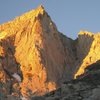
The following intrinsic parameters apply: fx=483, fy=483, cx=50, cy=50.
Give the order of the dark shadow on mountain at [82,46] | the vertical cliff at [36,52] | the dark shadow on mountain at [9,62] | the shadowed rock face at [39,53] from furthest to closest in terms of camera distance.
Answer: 1. the dark shadow on mountain at [82,46]
2. the vertical cliff at [36,52]
3. the shadowed rock face at [39,53]
4. the dark shadow on mountain at [9,62]

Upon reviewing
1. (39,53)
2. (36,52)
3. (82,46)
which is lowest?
(39,53)

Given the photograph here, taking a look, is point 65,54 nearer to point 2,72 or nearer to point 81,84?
point 2,72

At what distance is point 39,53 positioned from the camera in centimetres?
9006

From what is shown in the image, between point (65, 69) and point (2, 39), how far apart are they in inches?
542

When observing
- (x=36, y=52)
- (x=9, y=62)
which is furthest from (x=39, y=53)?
(x=9, y=62)

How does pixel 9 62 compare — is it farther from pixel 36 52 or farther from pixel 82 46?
pixel 82 46

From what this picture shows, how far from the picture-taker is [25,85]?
8538cm

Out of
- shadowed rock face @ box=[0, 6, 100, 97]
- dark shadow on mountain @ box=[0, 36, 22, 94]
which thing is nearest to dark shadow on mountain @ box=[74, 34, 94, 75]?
shadowed rock face @ box=[0, 6, 100, 97]

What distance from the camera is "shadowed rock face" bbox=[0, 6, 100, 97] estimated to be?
86500mm

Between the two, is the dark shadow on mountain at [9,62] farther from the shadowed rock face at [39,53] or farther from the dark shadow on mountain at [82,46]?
the dark shadow on mountain at [82,46]

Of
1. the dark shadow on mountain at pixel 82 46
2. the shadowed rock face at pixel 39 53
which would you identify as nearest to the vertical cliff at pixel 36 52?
the shadowed rock face at pixel 39 53

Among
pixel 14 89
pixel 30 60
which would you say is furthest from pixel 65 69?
pixel 14 89

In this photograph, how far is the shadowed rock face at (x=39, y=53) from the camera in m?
86.5

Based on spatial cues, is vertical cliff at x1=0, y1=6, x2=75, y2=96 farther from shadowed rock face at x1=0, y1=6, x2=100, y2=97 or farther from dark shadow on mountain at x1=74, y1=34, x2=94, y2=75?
dark shadow on mountain at x1=74, y1=34, x2=94, y2=75
